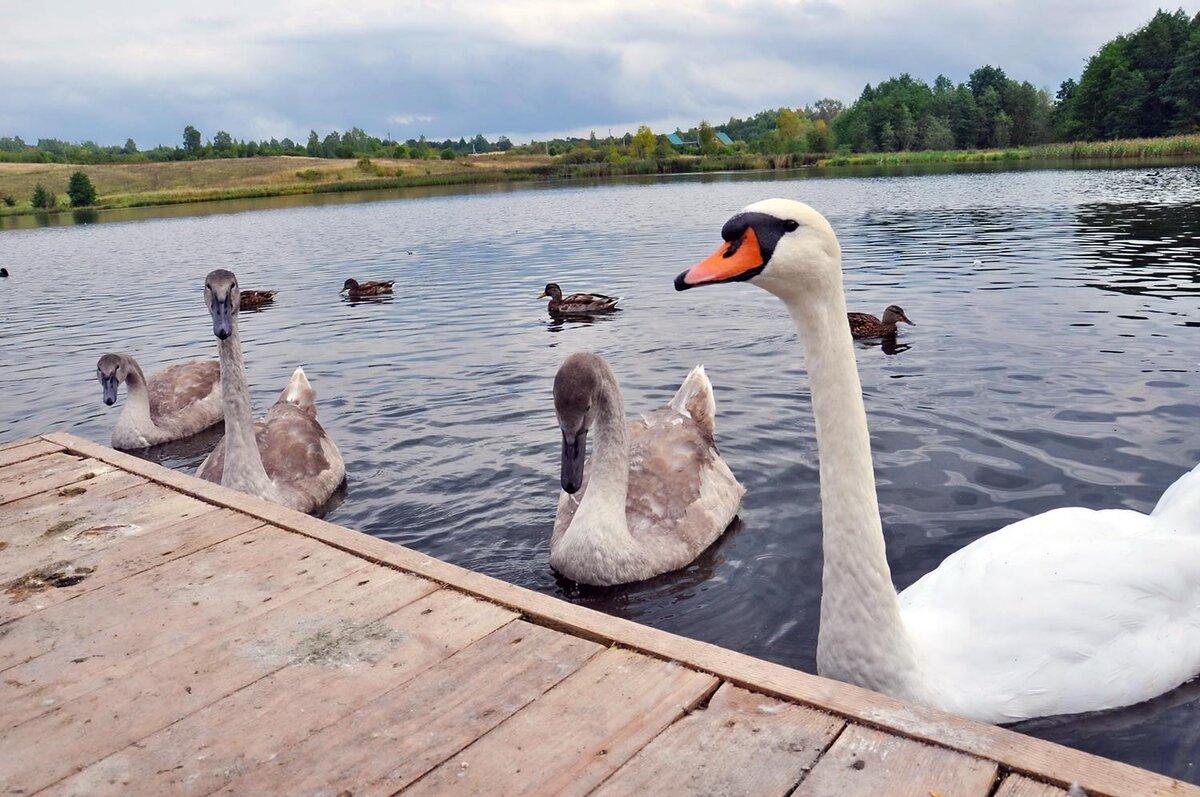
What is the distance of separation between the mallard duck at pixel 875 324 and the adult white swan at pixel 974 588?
9.33m

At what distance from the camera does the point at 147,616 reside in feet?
12.7

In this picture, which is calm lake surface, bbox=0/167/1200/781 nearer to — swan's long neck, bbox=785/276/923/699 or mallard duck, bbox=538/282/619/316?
mallard duck, bbox=538/282/619/316

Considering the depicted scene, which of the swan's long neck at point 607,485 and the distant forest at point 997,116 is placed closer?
the swan's long neck at point 607,485

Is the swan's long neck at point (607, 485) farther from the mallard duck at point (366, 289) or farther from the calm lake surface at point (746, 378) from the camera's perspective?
the mallard duck at point (366, 289)

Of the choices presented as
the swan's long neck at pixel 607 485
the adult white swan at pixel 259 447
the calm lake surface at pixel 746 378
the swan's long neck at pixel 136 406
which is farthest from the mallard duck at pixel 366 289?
the swan's long neck at pixel 607 485

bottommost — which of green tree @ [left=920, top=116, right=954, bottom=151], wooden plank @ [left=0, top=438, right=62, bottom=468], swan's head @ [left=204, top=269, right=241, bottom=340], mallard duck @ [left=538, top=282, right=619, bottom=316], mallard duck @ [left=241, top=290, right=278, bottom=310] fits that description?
wooden plank @ [left=0, top=438, right=62, bottom=468]

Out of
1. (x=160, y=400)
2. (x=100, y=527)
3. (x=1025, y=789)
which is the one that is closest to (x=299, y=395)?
(x=160, y=400)

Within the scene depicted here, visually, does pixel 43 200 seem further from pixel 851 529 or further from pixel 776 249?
pixel 851 529

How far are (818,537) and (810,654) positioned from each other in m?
1.76

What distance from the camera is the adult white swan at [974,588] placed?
3.62 metres

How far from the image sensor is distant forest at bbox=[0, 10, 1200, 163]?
94.2 m

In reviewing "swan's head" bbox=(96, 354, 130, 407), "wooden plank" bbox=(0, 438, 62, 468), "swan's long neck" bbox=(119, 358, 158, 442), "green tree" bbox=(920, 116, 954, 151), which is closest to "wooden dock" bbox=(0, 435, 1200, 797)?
"wooden plank" bbox=(0, 438, 62, 468)

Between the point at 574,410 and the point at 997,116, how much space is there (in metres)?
125

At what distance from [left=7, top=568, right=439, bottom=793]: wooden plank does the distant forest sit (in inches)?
4161
